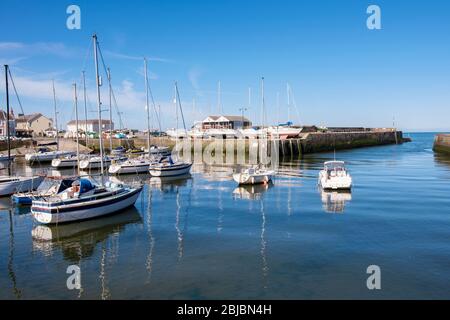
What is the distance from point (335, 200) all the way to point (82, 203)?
16777mm

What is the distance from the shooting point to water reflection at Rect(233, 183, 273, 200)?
92.9ft

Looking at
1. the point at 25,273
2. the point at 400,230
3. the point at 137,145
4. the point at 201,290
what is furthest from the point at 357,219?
the point at 137,145

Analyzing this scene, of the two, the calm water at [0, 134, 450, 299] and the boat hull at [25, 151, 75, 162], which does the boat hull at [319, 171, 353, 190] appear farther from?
the boat hull at [25, 151, 75, 162]

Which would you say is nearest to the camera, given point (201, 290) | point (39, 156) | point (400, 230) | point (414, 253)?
point (201, 290)

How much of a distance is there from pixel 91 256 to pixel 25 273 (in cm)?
264

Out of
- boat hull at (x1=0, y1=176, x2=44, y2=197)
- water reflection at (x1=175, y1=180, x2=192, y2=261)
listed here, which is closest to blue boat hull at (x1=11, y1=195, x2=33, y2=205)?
boat hull at (x1=0, y1=176, x2=44, y2=197)

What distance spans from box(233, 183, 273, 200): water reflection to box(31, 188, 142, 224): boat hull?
9184 millimetres

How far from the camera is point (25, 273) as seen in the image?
13.8 m

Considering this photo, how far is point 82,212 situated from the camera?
816 inches

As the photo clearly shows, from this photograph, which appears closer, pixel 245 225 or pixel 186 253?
pixel 186 253

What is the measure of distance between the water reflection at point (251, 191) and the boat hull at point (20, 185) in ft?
52.9

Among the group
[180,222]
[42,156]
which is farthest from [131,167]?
[180,222]

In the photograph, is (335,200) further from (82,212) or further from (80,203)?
(80,203)
